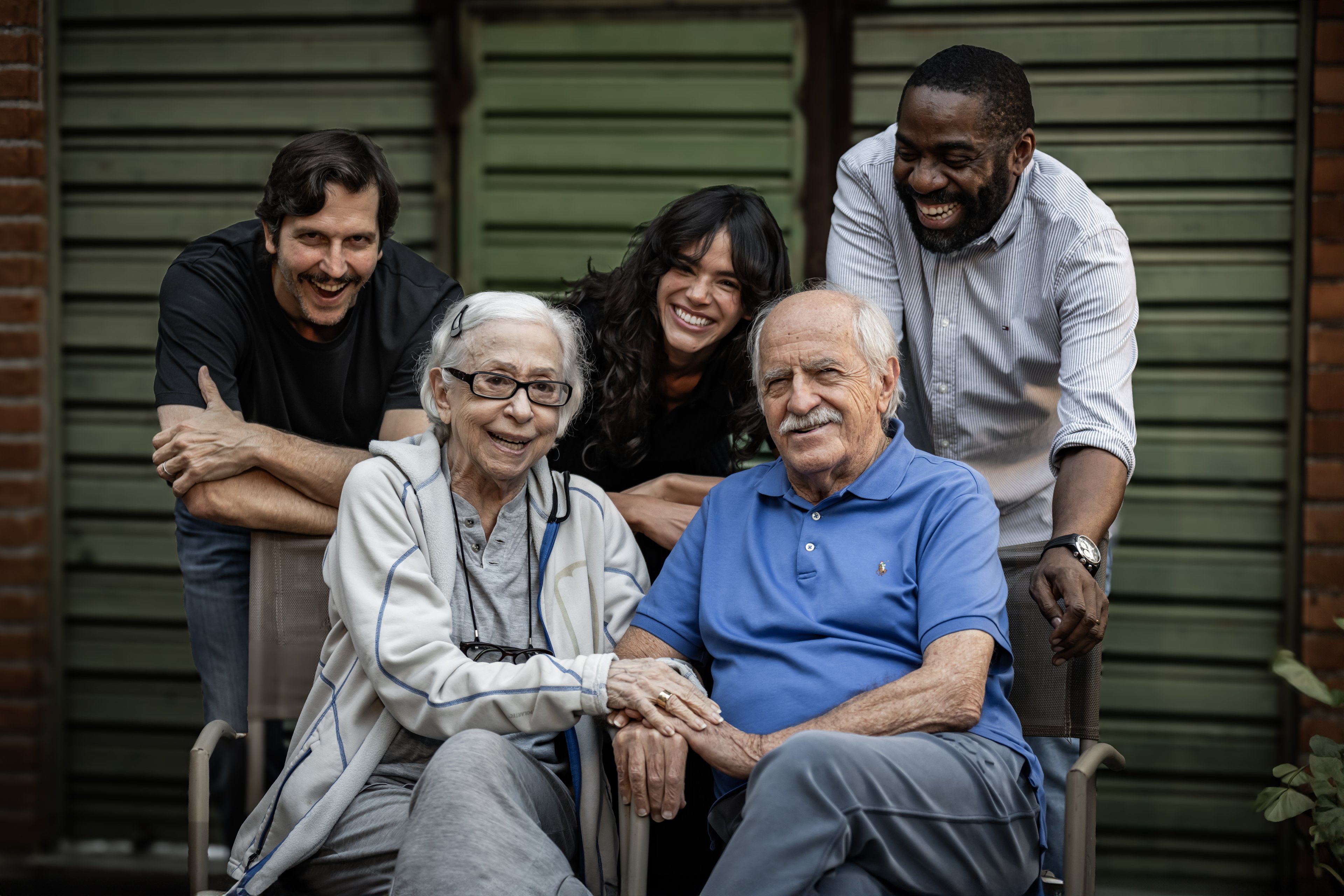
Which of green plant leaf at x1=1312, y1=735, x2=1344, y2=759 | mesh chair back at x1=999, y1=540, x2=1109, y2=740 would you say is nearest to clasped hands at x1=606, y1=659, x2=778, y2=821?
mesh chair back at x1=999, y1=540, x2=1109, y2=740

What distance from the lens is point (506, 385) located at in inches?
92.0

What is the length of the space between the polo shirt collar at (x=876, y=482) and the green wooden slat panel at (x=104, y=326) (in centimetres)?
282

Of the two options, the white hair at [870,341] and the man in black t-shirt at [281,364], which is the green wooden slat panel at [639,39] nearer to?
the man in black t-shirt at [281,364]

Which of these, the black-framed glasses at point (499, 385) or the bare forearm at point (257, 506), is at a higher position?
the black-framed glasses at point (499, 385)

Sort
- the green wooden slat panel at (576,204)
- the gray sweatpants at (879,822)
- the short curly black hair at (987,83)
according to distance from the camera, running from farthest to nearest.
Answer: the green wooden slat panel at (576,204), the short curly black hair at (987,83), the gray sweatpants at (879,822)

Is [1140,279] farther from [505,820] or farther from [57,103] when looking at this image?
[57,103]

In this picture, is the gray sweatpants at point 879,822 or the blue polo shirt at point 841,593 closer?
the gray sweatpants at point 879,822

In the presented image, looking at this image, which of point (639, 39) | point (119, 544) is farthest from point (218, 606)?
point (639, 39)

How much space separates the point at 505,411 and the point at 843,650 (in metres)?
0.78

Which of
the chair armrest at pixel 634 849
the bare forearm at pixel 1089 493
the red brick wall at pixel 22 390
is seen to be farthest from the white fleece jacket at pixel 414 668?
the red brick wall at pixel 22 390

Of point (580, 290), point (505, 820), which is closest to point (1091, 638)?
point (505, 820)

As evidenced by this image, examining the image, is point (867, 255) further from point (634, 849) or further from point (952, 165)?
point (634, 849)

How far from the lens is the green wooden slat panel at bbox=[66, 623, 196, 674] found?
4.28m

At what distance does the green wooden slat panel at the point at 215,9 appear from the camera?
13.6 feet
